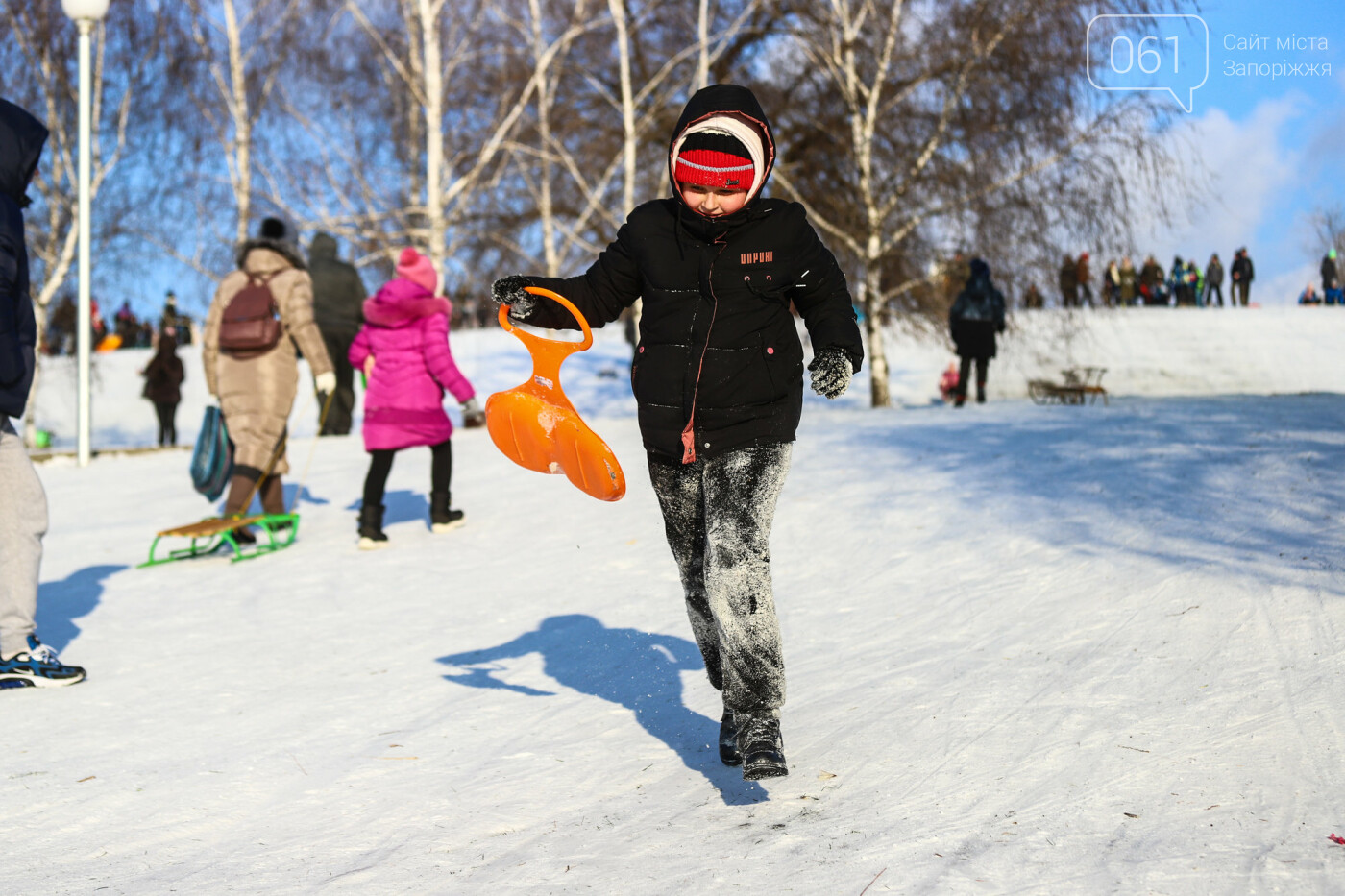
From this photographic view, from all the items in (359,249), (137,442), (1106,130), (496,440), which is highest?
(1106,130)

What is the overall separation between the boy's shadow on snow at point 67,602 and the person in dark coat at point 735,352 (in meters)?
3.81

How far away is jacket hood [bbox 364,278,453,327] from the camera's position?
24.4ft

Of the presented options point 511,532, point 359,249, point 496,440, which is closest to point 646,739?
point 496,440

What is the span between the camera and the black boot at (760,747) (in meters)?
2.99

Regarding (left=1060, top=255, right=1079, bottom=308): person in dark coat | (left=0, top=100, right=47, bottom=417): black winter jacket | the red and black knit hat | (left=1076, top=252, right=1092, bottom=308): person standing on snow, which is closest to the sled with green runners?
(left=0, top=100, right=47, bottom=417): black winter jacket

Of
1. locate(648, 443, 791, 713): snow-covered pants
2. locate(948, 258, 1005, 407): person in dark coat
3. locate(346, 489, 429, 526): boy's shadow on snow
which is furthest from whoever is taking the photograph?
locate(948, 258, 1005, 407): person in dark coat

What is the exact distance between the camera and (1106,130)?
15102mm

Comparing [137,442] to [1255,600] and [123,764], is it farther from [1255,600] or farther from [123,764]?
[1255,600]

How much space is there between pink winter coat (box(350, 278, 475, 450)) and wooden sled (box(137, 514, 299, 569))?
89 cm

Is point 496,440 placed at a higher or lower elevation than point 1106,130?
lower

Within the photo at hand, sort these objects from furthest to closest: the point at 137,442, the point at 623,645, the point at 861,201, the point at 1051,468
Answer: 1. the point at 137,442
2. the point at 861,201
3. the point at 1051,468
4. the point at 623,645

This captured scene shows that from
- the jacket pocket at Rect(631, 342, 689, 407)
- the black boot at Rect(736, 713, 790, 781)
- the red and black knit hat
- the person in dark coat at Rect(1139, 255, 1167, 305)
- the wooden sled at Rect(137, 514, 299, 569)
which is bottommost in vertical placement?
the wooden sled at Rect(137, 514, 299, 569)

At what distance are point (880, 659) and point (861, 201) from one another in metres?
13.0

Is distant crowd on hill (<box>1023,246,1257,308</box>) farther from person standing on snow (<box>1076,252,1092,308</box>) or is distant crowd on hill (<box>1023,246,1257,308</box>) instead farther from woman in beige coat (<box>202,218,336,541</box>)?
woman in beige coat (<box>202,218,336,541</box>)
